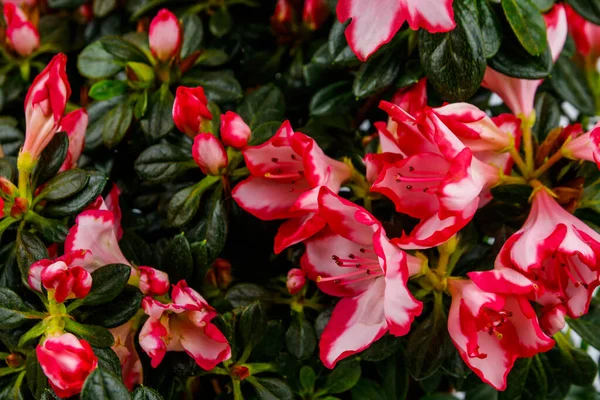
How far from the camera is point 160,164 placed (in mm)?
990

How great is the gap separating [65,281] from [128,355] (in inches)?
5.9

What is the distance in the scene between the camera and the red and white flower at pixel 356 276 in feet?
2.59

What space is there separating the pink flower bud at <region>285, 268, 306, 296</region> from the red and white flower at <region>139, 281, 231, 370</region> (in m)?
0.12

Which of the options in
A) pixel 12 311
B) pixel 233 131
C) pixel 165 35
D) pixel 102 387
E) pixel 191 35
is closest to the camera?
pixel 102 387

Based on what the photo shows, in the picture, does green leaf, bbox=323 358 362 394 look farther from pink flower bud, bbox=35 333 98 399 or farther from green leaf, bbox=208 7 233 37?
green leaf, bbox=208 7 233 37

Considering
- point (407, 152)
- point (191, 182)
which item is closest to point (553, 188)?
point (407, 152)

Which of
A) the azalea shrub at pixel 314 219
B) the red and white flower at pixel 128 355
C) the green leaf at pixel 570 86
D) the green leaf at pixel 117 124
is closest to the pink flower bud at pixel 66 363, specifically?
the azalea shrub at pixel 314 219

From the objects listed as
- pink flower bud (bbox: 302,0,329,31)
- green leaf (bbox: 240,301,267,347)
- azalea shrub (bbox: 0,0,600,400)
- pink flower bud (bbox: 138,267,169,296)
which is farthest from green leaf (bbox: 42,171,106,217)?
pink flower bud (bbox: 302,0,329,31)

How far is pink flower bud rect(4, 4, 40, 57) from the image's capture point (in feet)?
3.90

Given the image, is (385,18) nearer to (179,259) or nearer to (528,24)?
(528,24)

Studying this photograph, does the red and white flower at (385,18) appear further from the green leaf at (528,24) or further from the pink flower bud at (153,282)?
the pink flower bud at (153,282)

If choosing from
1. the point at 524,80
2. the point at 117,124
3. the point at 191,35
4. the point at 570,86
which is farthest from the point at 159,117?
the point at 570,86

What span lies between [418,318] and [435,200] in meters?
0.18

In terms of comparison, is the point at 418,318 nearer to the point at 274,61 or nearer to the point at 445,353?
the point at 445,353
